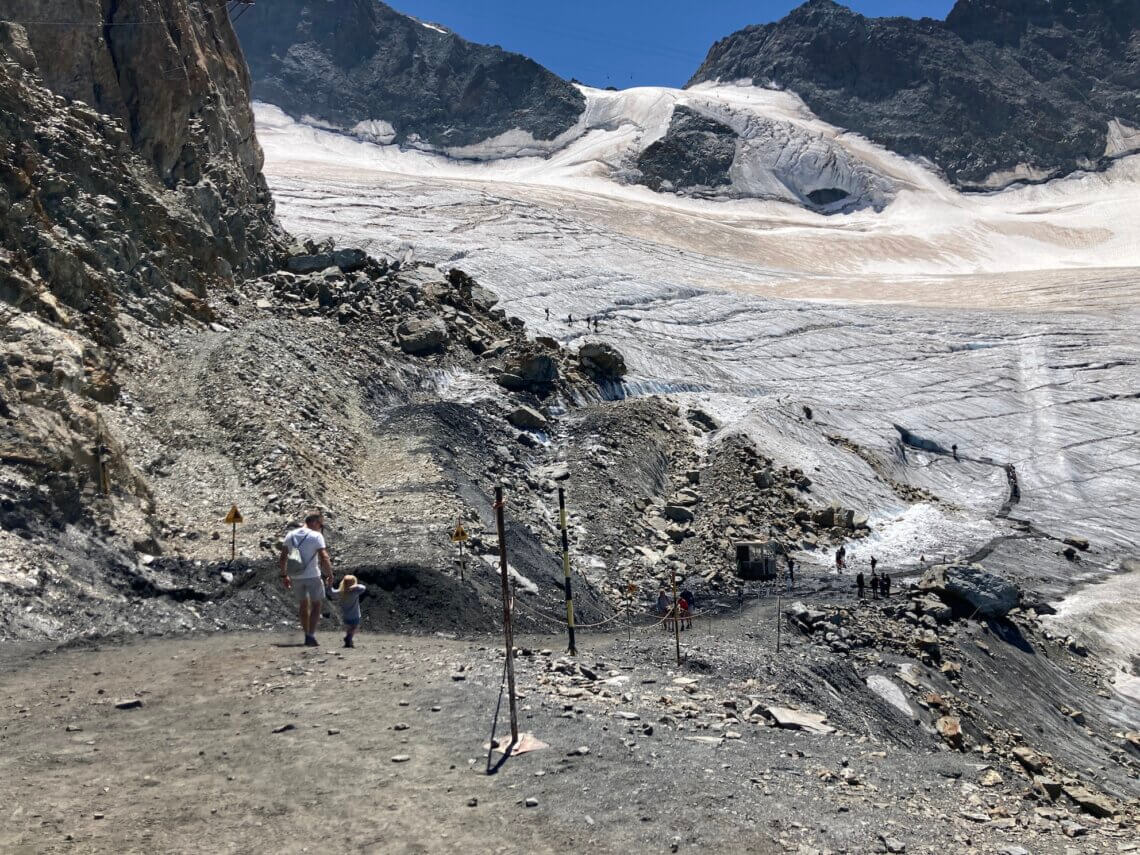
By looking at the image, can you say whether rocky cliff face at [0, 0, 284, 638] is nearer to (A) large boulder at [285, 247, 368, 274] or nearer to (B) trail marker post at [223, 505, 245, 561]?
(A) large boulder at [285, 247, 368, 274]

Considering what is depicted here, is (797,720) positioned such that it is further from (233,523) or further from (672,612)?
(233,523)

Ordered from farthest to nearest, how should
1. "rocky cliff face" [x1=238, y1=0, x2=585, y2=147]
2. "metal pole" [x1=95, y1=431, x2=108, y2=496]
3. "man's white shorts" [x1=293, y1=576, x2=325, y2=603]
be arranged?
"rocky cliff face" [x1=238, y1=0, x2=585, y2=147] < "metal pole" [x1=95, y1=431, x2=108, y2=496] < "man's white shorts" [x1=293, y1=576, x2=325, y2=603]

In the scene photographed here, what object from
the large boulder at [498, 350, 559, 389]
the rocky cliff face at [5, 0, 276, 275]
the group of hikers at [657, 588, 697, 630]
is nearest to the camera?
the group of hikers at [657, 588, 697, 630]

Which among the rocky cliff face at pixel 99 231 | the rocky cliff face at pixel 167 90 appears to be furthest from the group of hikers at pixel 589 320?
the rocky cliff face at pixel 167 90

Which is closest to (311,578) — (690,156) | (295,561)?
(295,561)

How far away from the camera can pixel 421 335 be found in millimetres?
27406

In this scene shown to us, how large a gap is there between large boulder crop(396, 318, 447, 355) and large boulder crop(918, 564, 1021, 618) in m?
15.2

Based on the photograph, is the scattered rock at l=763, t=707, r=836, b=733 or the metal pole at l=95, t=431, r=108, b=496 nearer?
the scattered rock at l=763, t=707, r=836, b=733

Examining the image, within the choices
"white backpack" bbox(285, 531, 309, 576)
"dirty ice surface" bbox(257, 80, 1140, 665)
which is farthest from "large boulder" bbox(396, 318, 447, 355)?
"white backpack" bbox(285, 531, 309, 576)

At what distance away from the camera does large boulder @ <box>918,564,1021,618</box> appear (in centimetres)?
1773

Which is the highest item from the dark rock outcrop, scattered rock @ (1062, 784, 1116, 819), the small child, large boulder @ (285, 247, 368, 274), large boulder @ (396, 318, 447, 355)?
the dark rock outcrop

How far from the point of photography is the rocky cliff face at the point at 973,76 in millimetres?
118312

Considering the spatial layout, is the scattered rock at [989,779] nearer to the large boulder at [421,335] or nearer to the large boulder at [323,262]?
the large boulder at [421,335]

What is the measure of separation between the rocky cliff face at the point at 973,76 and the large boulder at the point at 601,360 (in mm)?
96828
